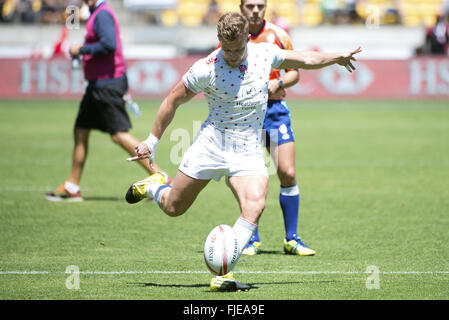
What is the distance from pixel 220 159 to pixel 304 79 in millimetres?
20674

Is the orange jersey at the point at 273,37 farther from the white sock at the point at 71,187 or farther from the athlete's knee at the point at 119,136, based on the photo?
Answer: the white sock at the point at 71,187

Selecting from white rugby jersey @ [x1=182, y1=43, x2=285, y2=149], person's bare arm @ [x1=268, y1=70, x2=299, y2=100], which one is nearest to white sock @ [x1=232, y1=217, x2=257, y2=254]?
white rugby jersey @ [x1=182, y1=43, x2=285, y2=149]

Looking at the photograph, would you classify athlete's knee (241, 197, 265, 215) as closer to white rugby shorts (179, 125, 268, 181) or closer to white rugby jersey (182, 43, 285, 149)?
white rugby shorts (179, 125, 268, 181)

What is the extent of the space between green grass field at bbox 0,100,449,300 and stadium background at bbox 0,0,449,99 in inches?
347

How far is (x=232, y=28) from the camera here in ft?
18.8

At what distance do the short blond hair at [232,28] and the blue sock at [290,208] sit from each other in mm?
2366

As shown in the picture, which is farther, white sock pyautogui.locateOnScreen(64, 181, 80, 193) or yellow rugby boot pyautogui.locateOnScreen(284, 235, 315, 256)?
white sock pyautogui.locateOnScreen(64, 181, 80, 193)

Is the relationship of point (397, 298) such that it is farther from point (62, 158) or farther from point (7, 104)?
point (7, 104)

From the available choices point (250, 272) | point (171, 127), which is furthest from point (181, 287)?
point (171, 127)

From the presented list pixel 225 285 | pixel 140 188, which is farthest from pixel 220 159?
pixel 140 188

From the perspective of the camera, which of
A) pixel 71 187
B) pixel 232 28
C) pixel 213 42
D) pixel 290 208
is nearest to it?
pixel 232 28

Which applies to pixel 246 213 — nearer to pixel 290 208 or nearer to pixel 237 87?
pixel 237 87

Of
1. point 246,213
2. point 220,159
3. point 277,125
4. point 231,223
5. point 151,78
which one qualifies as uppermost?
point 277,125

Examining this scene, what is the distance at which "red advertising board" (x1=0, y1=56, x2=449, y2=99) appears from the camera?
2564 centimetres
